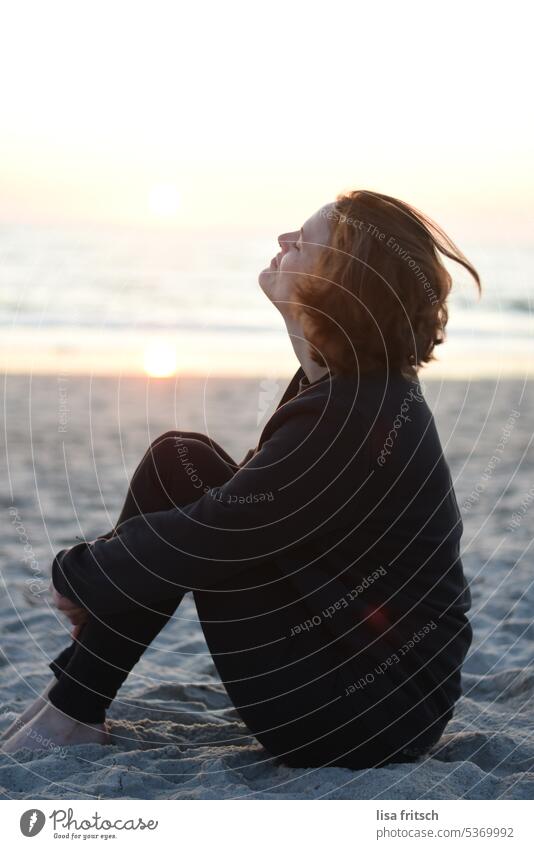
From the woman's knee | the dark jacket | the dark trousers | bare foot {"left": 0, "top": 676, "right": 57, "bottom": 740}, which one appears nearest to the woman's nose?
the dark jacket

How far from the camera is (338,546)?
6.93ft

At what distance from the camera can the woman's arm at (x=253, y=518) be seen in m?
2.04

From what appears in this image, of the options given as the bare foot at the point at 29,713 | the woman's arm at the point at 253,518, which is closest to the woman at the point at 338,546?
the woman's arm at the point at 253,518

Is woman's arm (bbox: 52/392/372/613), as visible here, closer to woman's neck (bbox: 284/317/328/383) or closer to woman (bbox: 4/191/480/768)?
woman (bbox: 4/191/480/768)

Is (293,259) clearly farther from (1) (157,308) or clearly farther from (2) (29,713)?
(1) (157,308)

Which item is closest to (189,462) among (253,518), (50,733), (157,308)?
(253,518)

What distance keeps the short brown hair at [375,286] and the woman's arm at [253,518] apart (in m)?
0.17

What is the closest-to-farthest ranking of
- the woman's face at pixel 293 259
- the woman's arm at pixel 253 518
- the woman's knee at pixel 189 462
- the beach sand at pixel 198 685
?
the woman's arm at pixel 253 518 < the beach sand at pixel 198 685 < the woman's face at pixel 293 259 < the woman's knee at pixel 189 462

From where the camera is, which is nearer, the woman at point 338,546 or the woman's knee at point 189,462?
the woman at point 338,546

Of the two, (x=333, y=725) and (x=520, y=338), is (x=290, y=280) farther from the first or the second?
(x=520, y=338)

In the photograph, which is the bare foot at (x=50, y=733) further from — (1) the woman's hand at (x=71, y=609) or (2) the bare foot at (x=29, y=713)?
(1) the woman's hand at (x=71, y=609)

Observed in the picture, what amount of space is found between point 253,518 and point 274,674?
0.34 meters

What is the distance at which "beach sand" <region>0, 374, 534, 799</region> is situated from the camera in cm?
215

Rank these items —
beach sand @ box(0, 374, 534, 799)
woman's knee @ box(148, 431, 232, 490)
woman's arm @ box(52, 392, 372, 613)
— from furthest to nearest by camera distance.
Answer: woman's knee @ box(148, 431, 232, 490)
beach sand @ box(0, 374, 534, 799)
woman's arm @ box(52, 392, 372, 613)
